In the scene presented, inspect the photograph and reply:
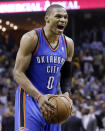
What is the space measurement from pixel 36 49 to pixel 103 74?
960 centimetres

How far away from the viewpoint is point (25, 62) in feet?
11.4

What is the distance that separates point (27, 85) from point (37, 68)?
30 cm

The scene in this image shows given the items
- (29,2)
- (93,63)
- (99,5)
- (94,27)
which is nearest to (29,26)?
(29,2)

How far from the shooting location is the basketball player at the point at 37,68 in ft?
11.4

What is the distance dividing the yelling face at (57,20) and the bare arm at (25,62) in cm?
24

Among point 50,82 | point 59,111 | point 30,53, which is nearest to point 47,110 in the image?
point 59,111

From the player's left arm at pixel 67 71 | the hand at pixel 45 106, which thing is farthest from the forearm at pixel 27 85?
the player's left arm at pixel 67 71

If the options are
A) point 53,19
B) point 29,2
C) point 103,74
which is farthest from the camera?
point 103,74

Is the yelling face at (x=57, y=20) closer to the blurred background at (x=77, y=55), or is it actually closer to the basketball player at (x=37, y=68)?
the basketball player at (x=37, y=68)

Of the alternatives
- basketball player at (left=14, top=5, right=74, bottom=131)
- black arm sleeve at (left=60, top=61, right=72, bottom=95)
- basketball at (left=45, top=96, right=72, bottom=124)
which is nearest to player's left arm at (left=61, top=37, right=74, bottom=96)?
black arm sleeve at (left=60, top=61, right=72, bottom=95)

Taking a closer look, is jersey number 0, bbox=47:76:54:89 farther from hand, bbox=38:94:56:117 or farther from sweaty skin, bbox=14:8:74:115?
hand, bbox=38:94:56:117

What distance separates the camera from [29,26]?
9070mm

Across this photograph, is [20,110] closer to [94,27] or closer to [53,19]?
[53,19]

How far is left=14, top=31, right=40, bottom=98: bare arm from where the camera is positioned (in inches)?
134
